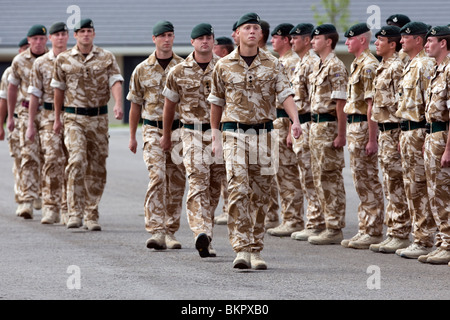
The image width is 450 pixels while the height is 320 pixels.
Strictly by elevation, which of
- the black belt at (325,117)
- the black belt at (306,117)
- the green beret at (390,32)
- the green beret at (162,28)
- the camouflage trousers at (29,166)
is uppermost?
the green beret at (162,28)

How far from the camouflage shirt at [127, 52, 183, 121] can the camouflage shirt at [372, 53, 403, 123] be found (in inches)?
83.6

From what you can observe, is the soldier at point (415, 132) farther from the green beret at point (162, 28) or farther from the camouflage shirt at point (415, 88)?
the green beret at point (162, 28)

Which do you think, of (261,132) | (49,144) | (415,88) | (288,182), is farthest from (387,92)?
(49,144)

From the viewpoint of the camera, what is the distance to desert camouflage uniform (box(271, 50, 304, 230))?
12164mm

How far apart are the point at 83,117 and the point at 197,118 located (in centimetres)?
247

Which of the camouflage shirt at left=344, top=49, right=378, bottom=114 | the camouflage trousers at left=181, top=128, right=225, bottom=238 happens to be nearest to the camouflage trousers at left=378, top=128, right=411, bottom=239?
the camouflage shirt at left=344, top=49, right=378, bottom=114

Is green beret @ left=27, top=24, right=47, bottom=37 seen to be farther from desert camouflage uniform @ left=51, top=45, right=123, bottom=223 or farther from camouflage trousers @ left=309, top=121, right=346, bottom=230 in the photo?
camouflage trousers @ left=309, top=121, right=346, bottom=230

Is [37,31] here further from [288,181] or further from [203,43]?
[203,43]

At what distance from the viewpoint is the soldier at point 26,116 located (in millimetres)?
13945

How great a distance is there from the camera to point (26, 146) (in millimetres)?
14039

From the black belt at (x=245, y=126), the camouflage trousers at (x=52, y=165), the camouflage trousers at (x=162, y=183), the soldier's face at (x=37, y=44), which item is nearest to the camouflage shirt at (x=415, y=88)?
the black belt at (x=245, y=126)

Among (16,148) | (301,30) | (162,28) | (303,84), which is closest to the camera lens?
(162,28)

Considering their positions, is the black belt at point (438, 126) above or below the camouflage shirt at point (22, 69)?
below
